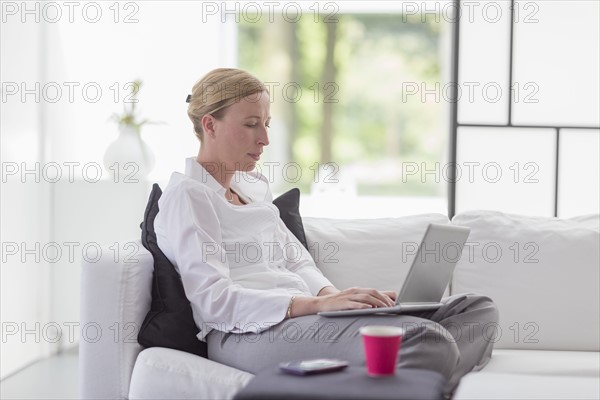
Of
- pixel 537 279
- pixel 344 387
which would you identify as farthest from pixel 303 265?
pixel 344 387

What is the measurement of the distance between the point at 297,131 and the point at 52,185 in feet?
17.1

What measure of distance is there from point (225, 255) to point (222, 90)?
1.46ft

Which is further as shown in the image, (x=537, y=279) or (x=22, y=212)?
(x=22, y=212)

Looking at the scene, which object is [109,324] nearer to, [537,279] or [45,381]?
[537,279]

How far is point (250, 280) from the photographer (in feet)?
7.21

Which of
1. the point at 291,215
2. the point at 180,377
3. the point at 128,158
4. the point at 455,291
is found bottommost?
the point at 180,377

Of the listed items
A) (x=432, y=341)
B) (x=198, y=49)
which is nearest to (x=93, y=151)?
(x=198, y=49)

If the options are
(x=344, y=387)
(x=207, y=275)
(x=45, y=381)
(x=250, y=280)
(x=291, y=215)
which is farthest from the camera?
(x=45, y=381)

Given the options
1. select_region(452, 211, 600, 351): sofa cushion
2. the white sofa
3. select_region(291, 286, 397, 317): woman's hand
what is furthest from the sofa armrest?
select_region(452, 211, 600, 351): sofa cushion

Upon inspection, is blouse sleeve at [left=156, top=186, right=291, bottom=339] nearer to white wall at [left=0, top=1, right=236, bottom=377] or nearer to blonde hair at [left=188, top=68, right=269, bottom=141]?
blonde hair at [left=188, top=68, right=269, bottom=141]

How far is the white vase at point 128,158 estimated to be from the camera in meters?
3.73

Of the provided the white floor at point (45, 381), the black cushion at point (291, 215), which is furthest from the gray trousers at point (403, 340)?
the white floor at point (45, 381)

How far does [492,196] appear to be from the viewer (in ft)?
10.6

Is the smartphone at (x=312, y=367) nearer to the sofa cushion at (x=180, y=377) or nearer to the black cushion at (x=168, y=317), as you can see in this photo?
the sofa cushion at (x=180, y=377)
